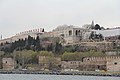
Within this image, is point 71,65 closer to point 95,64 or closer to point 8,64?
point 95,64

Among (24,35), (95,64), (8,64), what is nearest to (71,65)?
(95,64)

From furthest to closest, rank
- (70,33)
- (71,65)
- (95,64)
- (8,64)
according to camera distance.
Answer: (70,33) → (8,64) → (71,65) → (95,64)

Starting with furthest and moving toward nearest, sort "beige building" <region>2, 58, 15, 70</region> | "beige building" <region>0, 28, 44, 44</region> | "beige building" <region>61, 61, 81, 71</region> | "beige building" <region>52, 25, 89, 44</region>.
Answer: "beige building" <region>0, 28, 44, 44</region> < "beige building" <region>52, 25, 89, 44</region> < "beige building" <region>2, 58, 15, 70</region> < "beige building" <region>61, 61, 81, 71</region>

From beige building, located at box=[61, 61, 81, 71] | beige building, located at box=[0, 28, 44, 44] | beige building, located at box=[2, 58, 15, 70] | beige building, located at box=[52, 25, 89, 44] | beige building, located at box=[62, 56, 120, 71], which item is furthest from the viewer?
beige building, located at box=[0, 28, 44, 44]

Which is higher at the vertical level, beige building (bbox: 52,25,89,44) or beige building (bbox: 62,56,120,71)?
beige building (bbox: 52,25,89,44)

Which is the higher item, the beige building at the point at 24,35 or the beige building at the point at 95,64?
the beige building at the point at 24,35

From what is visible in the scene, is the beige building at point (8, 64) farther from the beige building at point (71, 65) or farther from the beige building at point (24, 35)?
the beige building at point (24, 35)

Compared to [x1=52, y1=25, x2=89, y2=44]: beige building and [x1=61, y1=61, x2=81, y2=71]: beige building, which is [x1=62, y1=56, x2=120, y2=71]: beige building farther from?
Result: [x1=52, y1=25, x2=89, y2=44]: beige building

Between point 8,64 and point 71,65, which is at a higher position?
point 8,64

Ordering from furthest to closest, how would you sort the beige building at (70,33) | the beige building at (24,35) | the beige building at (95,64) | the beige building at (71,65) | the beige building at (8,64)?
the beige building at (24,35) < the beige building at (70,33) < the beige building at (8,64) < the beige building at (71,65) < the beige building at (95,64)

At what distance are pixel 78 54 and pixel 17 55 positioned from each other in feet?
39.1

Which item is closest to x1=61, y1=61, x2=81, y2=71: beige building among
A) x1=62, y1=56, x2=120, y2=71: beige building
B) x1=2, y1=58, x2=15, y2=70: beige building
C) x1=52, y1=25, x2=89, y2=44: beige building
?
x1=62, y1=56, x2=120, y2=71: beige building

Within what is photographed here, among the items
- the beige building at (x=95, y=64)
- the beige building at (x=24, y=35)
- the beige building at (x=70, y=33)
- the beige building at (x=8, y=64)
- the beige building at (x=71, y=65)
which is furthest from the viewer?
the beige building at (x=24, y=35)

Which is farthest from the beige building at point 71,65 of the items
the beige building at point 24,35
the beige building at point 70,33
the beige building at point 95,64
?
the beige building at point 24,35
